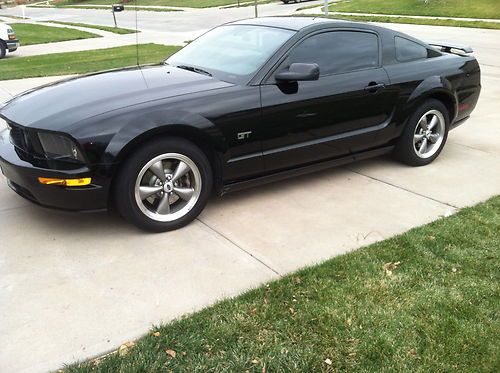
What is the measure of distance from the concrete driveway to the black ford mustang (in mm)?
263

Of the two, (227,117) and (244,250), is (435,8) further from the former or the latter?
(244,250)

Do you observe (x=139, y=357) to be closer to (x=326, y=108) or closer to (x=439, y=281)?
(x=439, y=281)

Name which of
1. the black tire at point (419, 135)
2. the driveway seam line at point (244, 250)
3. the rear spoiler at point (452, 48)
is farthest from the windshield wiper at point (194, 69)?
the rear spoiler at point (452, 48)

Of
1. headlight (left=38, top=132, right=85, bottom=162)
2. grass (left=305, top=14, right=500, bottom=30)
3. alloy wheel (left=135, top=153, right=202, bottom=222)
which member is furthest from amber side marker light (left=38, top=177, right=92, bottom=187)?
grass (left=305, top=14, right=500, bottom=30)

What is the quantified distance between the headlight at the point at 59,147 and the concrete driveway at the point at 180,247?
0.54 metres

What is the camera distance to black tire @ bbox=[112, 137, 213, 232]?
3.79m

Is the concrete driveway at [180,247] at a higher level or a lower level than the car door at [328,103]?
lower

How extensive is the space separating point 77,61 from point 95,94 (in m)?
10.2

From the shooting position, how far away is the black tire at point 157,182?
12.4 ft

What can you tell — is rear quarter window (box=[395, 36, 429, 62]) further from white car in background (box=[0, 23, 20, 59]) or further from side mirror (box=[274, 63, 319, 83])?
white car in background (box=[0, 23, 20, 59])

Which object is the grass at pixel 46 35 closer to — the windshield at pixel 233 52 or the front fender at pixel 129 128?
the windshield at pixel 233 52

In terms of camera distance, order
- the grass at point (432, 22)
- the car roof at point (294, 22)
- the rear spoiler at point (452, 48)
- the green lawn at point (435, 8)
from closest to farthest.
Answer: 1. the car roof at point (294, 22)
2. the rear spoiler at point (452, 48)
3. the grass at point (432, 22)
4. the green lawn at point (435, 8)

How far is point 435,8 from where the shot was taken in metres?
24.0

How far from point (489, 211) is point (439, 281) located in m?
1.34
